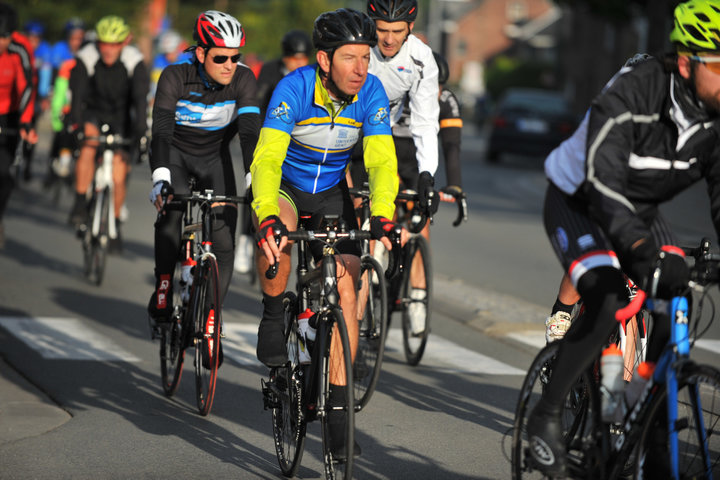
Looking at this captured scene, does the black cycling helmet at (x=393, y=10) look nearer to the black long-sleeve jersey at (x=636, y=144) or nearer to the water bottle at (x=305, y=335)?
the water bottle at (x=305, y=335)

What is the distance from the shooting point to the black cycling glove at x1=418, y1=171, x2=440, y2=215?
271 inches

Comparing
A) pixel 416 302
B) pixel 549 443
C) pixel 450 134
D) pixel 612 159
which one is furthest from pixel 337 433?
pixel 450 134

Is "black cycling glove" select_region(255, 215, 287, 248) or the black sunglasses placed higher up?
the black sunglasses

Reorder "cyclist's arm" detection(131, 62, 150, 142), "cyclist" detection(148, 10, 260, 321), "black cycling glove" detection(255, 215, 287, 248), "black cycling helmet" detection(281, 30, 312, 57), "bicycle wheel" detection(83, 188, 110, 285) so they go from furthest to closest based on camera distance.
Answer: "cyclist's arm" detection(131, 62, 150, 142) → "bicycle wheel" detection(83, 188, 110, 285) → "black cycling helmet" detection(281, 30, 312, 57) → "cyclist" detection(148, 10, 260, 321) → "black cycling glove" detection(255, 215, 287, 248)

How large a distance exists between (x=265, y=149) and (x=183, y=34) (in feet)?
164

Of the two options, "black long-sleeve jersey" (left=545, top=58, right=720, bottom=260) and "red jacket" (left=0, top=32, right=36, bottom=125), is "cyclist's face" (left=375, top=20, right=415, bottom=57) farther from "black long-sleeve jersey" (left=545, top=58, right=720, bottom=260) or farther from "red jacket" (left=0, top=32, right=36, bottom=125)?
"red jacket" (left=0, top=32, right=36, bottom=125)

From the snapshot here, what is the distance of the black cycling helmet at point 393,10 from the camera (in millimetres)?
6887

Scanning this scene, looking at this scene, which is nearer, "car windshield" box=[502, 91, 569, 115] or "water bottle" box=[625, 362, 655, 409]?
"water bottle" box=[625, 362, 655, 409]

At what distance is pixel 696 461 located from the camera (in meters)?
3.89

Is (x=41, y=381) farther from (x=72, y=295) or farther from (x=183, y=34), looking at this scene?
(x=183, y=34)

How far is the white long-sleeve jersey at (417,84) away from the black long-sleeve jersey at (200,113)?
2.96ft

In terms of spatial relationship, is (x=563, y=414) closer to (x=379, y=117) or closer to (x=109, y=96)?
(x=379, y=117)

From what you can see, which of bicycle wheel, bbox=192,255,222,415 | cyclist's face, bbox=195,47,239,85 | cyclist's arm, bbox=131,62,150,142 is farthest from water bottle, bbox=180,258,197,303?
cyclist's arm, bbox=131,62,150,142

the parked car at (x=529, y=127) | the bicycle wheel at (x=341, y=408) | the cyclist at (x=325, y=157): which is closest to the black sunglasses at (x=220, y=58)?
the cyclist at (x=325, y=157)
